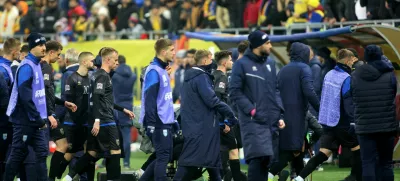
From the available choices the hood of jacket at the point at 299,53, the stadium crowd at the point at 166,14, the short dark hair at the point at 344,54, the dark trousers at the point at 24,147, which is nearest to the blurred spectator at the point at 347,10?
the stadium crowd at the point at 166,14

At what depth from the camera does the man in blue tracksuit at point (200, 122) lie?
13.4m

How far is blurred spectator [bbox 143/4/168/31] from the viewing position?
2743cm

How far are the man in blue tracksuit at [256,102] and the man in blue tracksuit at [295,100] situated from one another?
1.21 m

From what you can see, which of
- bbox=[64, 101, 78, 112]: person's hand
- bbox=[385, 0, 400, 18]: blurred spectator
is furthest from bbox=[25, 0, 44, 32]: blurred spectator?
bbox=[64, 101, 78, 112]: person's hand

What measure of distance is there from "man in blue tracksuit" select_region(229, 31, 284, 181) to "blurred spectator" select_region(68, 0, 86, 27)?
1746cm

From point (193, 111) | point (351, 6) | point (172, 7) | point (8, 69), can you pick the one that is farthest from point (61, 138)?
point (172, 7)

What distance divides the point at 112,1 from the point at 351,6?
10192mm

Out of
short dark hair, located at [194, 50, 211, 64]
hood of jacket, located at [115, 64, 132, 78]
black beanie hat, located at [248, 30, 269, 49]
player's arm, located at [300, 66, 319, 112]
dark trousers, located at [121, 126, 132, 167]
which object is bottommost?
dark trousers, located at [121, 126, 132, 167]

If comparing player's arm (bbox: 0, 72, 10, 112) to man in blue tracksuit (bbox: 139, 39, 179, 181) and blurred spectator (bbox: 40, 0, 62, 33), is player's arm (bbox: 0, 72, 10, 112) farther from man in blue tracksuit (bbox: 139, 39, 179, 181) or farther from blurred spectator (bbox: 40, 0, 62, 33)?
blurred spectator (bbox: 40, 0, 62, 33)

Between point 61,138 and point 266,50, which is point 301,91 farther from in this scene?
point 61,138

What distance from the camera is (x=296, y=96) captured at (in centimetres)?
1439

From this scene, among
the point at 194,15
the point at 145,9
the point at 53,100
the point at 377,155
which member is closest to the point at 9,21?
the point at 145,9

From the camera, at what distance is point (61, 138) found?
52.2 feet

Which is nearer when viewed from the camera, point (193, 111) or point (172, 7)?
point (193, 111)
